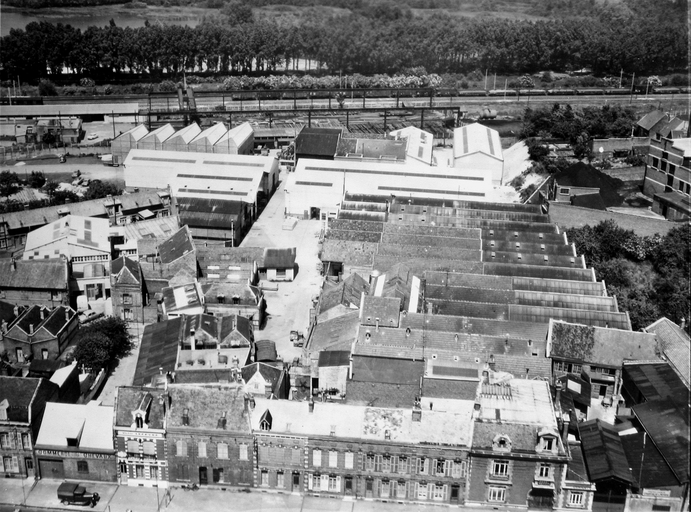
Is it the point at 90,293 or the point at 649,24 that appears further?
the point at 649,24

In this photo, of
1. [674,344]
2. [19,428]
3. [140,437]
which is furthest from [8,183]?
[674,344]

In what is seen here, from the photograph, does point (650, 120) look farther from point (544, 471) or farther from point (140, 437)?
point (140, 437)

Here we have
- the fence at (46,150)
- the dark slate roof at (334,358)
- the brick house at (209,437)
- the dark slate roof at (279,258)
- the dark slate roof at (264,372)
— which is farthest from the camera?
the fence at (46,150)

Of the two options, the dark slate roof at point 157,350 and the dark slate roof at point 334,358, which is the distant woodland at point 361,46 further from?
the dark slate roof at point 334,358

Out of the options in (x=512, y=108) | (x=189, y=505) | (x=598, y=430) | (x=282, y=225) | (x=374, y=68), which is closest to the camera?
(x=189, y=505)

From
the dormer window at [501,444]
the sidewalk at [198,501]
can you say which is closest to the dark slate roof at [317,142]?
the sidewalk at [198,501]

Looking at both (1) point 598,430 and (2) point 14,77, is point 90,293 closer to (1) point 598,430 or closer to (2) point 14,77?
(1) point 598,430

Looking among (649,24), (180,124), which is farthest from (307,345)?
(649,24)
